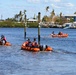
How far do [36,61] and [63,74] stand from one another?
10.4 m

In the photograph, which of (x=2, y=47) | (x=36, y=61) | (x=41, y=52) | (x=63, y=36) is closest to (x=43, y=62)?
(x=36, y=61)

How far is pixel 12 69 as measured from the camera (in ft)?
127

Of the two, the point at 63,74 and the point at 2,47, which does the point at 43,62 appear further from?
the point at 2,47

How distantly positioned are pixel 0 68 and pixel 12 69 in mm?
1266

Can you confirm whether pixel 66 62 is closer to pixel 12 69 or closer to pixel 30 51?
pixel 12 69

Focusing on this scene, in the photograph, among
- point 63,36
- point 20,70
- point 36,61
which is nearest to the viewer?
point 20,70

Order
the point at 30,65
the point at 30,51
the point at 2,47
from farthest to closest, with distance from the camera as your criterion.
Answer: the point at 2,47
the point at 30,51
the point at 30,65

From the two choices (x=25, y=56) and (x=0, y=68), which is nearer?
(x=0, y=68)

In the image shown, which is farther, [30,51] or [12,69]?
[30,51]

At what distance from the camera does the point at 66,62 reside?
44469mm

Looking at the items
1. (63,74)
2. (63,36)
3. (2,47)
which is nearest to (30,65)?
(63,74)

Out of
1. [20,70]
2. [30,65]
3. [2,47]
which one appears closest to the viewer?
[20,70]

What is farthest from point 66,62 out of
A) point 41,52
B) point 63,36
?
point 63,36

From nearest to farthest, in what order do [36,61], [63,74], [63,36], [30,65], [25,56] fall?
[63,74] < [30,65] < [36,61] < [25,56] < [63,36]
